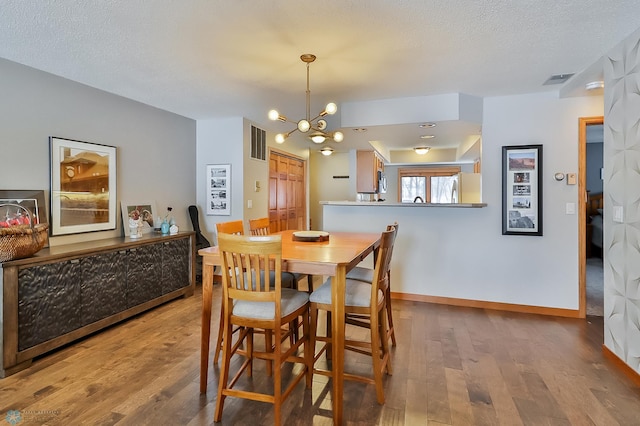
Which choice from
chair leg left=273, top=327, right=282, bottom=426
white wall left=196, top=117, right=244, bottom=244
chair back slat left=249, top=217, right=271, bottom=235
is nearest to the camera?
chair leg left=273, top=327, right=282, bottom=426

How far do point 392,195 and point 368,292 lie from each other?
245 inches

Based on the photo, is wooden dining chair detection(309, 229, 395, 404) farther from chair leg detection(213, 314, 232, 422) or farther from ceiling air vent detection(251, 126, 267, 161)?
ceiling air vent detection(251, 126, 267, 161)

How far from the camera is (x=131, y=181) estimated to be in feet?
12.8

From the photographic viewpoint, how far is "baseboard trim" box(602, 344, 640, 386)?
2223 millimetres

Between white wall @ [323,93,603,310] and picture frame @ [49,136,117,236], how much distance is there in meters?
3.00

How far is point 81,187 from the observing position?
10.9 feet

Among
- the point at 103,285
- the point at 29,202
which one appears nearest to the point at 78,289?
the point at 103,285

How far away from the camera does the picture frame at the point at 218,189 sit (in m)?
4.72

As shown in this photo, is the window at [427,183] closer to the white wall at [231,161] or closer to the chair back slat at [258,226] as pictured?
the white wall at [231,161]

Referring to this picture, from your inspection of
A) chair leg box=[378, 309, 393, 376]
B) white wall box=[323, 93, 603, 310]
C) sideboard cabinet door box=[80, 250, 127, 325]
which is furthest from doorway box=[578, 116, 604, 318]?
sideboard cabinet door box=[80, 250, 127, 325]

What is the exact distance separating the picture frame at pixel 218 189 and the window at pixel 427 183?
4.62 meters

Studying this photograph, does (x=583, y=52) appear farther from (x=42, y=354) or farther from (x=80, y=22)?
(x=42, y=354)

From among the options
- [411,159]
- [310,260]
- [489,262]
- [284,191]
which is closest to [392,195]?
[411,159]

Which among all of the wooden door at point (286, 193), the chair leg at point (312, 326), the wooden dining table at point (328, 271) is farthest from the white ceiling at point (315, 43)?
the wooden door at point (286, 193)
